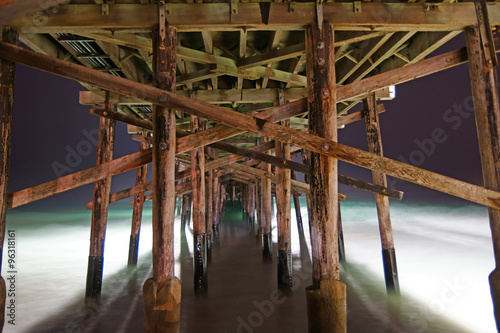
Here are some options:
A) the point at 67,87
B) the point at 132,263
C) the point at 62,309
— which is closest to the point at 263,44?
the point at 62,309

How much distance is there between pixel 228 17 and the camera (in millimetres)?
3465

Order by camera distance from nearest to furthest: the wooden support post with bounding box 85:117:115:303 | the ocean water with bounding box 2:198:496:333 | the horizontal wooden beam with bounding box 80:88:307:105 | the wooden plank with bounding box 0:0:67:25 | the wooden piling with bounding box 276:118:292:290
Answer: the wooden plank with bounding box 0:0:67:25 → the ocean water with bounding box 2:198:496:333 → the wooden support post with bounding box 85:117:115:303 → the wooden piling with bounding box 276:118:292:290 → the horizontal wooden beam with bounding box 80:88:307:105

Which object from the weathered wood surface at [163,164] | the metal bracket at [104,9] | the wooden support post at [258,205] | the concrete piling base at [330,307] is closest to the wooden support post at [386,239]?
the concrete piling base at [330,307]

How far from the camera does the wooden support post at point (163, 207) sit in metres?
3.19

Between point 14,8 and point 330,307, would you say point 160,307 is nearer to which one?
point 330,307

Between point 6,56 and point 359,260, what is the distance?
9.33 metres

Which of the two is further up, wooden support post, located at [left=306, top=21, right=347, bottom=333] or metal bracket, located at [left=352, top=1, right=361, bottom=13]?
metal bracket, located at [left=352, top=1, right=361, bottom=13]

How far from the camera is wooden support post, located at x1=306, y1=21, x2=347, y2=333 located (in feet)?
10.3

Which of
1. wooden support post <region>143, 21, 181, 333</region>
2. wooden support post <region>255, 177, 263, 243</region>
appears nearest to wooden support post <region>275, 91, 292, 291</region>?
wooden support post <region>143, 21, 181, 333</region>

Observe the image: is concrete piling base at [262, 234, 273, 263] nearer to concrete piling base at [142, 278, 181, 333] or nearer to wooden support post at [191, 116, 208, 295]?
wooden support post at [191, 116, 208, 295]

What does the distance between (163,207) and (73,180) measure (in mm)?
999

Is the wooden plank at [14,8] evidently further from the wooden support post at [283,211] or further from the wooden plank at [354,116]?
the wooden plank at [354,116]

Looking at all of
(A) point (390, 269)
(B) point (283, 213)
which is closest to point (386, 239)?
(A) point (390, 269)

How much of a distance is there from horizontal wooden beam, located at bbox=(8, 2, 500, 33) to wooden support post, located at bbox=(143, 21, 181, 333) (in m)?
0.20
